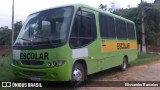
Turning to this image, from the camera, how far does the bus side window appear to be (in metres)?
8.35

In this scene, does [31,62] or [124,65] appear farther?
[124,65]

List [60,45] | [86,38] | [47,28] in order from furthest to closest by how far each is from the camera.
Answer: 1. [86,38]
2. [47,28]
3. [60,45]

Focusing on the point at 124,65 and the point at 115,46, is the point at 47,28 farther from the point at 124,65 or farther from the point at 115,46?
the point at 124,65

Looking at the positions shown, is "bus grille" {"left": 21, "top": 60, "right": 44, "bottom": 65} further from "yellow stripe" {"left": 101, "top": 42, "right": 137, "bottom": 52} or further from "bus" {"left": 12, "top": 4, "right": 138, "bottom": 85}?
"yellow stripe" {"left": 101, "top": 42, "right": 137, "bottom": 52}

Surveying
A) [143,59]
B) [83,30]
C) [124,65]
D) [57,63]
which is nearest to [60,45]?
[57,63]

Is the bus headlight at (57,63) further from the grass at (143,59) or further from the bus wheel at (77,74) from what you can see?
the grass at (143,59)

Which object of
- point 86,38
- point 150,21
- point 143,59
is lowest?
point 143,59

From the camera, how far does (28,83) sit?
8602 mm

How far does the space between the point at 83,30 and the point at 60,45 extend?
4.66ft

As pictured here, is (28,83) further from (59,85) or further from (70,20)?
(70,20)

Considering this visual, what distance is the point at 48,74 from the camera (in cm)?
785

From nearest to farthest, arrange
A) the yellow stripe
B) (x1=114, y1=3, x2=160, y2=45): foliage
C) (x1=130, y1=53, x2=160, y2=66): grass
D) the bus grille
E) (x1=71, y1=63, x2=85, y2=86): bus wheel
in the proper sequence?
1. the bus grille
2. (x1=71, y1=63, x2=85, y2=86): bus wheel
3. the yellow stripe
4. (x1=130, y1=53, x2=160, y2=66): grass
5. (x1=114, y1=3, x2=160, y2=45): foliage

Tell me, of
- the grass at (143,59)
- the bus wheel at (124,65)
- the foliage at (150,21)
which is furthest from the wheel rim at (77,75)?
the foliage at (150,21)

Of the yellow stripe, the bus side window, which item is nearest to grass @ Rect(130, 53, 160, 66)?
the yellow stripe
